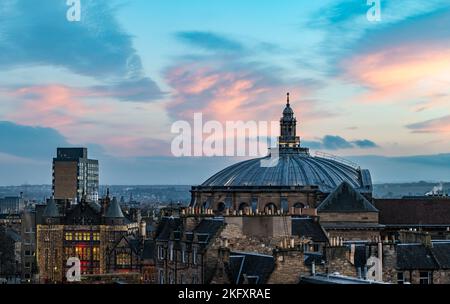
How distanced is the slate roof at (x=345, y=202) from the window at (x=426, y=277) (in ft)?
96.9

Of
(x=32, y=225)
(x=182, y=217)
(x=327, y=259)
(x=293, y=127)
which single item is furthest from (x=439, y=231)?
(x=32, y=225)

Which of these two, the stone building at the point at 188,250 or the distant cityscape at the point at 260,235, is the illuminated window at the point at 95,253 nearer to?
the distant cityscape at the point at 260,235

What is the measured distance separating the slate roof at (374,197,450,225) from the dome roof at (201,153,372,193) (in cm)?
350

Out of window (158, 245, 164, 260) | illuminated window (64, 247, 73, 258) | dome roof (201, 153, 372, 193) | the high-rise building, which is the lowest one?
illuminated window (64, 247, 73, 258)

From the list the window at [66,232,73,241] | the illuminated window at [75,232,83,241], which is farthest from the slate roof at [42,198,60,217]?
the illuminated window at [75,232,83,241]

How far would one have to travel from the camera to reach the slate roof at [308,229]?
52.8 m

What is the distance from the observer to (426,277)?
42.9 meters

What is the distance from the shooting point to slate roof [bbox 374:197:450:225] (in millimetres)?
77688

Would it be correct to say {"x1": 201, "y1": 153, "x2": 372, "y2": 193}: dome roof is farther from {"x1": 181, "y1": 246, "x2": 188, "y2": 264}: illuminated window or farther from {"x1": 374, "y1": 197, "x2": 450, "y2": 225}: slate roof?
{"x1": 181, "y1": 246, "x2": 188, "y2": 264}: illuminated window

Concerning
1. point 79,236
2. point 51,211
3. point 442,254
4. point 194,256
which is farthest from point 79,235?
point 442,254

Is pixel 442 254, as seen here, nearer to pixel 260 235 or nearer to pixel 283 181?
pixel 260 235
